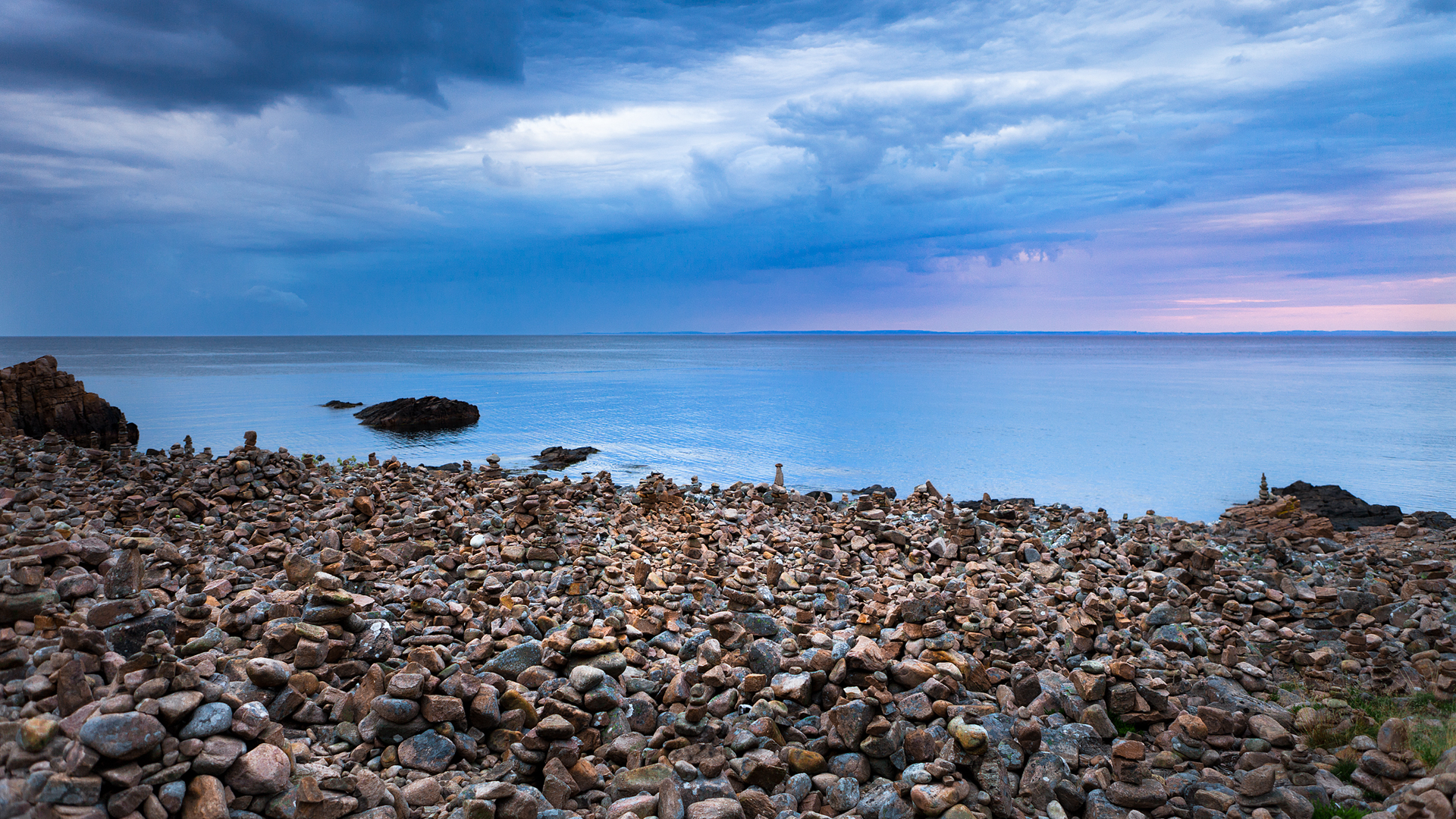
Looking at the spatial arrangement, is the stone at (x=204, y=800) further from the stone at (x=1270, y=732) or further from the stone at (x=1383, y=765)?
the stone at (x=1383, y=765)

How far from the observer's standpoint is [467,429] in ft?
145

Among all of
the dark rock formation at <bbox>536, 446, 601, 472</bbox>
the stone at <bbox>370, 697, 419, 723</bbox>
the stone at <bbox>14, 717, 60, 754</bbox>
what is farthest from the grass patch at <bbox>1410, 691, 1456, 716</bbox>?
the dark rock formation at <bbox>536, 446, 601, 472</bbox>

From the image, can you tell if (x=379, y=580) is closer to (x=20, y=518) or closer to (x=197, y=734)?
(x=197, y=734)

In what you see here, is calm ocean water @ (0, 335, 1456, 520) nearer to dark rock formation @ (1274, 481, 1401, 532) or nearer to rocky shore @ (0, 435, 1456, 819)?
dark rock formation @ (1274, 481, 1401, 532)

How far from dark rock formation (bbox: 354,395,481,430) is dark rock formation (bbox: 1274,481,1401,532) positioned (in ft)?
139

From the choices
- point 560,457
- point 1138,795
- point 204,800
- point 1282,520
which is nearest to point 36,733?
point 204,800

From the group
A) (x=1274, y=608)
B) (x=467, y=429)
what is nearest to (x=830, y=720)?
(x=1274, y=608)

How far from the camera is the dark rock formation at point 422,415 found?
46031 millimetres

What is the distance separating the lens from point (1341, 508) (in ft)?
67.9

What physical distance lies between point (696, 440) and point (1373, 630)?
3253cm

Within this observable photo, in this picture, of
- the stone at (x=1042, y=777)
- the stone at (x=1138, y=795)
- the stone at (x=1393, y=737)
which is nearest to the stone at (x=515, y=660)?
the stone at (x=1042, y=777)

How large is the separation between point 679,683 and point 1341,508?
23327 mm

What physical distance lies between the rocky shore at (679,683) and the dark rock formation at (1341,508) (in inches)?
424

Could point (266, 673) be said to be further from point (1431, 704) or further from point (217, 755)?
point (1431, 704)
